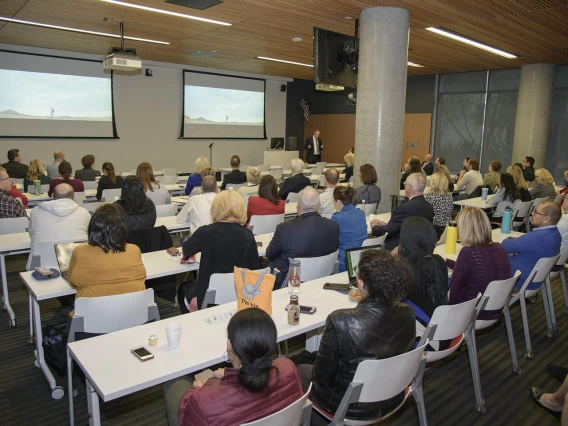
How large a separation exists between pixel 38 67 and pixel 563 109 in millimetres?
13791

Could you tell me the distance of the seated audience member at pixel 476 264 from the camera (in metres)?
3.43

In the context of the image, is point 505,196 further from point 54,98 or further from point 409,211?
point 54,98

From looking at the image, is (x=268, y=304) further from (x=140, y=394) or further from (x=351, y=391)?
(x=140, y=394)

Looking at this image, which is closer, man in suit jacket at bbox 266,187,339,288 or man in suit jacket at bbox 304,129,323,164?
man in suit jacket at bbox 266,187,339,288

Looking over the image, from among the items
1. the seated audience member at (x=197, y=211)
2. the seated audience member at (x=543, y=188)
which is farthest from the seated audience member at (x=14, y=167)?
the seated audience member at (x=543, y=188)

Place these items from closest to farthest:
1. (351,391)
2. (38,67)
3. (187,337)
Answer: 1. (351,391)
2. (187,337)
3. (38,67)

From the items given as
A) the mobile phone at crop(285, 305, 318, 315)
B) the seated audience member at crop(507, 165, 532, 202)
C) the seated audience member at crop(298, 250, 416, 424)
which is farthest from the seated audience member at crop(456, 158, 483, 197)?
the seated audience member at crop(298, 250, 416, 424)

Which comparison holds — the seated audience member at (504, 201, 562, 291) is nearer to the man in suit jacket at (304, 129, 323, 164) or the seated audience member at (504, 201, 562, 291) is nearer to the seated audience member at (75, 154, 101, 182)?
the seated audience member at (75, 154, 101, 182)

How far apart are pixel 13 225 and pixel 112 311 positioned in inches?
113

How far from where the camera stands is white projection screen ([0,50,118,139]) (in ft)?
36.3

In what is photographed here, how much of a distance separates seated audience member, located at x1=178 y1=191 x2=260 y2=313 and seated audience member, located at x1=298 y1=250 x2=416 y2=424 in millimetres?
1293

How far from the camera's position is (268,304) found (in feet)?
8.95

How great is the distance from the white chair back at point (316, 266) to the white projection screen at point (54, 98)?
10395 millimetres

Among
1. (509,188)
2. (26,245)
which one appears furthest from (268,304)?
(509,188)
